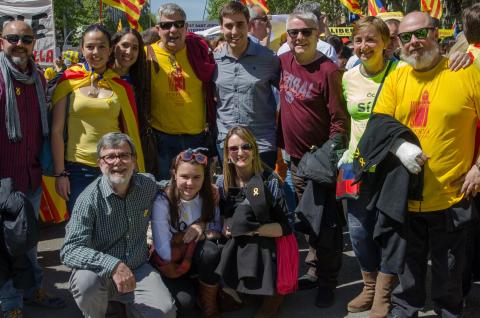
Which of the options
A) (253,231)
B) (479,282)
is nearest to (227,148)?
(253,231)

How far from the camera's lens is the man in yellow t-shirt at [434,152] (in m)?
3.16

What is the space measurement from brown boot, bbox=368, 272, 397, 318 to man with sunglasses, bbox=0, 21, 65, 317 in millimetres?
2349

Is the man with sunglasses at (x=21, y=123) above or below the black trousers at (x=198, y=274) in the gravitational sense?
above

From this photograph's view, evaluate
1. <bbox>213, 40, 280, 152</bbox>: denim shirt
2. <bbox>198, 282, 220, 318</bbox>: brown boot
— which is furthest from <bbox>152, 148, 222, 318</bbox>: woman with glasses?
<bbox>213, 40, 280, 152</bbox>: denim shirt

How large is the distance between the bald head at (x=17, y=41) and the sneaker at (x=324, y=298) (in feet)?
9.18

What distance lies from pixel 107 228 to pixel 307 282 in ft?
5.76

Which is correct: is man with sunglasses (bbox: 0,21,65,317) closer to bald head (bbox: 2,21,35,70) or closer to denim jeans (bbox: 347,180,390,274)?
bald head (bbox: 2,21,35,70)

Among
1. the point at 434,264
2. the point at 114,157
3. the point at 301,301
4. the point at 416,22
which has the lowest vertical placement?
the point at 301,301

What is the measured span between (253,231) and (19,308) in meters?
1.73

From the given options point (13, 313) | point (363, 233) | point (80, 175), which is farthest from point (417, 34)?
point (13, 313)

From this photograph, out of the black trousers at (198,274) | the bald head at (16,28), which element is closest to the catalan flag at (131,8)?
the bald head at (16,28)

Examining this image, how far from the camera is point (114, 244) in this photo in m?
3.62

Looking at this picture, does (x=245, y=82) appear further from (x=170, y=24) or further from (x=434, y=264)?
(x=434, y=264)

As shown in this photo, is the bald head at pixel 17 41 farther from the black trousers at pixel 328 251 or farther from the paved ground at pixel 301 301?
the black trousers at pixel 328 251
